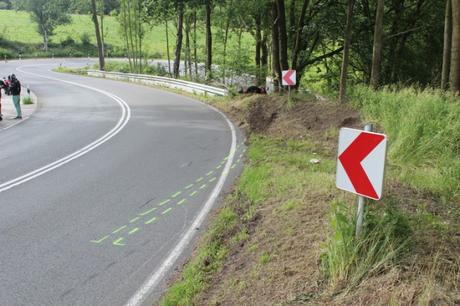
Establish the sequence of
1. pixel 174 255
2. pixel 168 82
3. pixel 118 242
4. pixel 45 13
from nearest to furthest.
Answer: pixel 174 255, pixel 118 242, pixel 168 82, pixel 45 13

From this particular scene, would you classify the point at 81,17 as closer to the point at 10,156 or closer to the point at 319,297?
the point at 10,156

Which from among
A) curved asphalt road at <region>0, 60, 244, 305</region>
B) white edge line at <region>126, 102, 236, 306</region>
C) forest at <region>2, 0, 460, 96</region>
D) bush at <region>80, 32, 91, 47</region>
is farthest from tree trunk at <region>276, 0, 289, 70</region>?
bush at <region>80, 32, 91, 47</region>

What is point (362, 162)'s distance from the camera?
13.1 feet

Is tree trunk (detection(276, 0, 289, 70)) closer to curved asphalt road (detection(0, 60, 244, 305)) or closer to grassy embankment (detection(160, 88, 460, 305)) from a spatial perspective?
curved asphalt road (detection(0, 60, 244, 305))

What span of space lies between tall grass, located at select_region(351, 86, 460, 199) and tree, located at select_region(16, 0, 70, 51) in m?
71.2

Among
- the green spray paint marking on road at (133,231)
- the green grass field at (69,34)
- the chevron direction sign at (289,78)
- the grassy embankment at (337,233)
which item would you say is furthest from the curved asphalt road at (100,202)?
the green grass field at (69,34)

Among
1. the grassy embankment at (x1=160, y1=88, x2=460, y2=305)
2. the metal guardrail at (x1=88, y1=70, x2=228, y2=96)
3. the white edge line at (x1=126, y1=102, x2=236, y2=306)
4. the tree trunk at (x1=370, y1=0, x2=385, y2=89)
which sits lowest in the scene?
the metal guardrail at (x1=88, y1=70, x2=228, y2=96)

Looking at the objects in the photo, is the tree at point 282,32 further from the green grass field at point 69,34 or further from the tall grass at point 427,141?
the green grass field at point 69,34

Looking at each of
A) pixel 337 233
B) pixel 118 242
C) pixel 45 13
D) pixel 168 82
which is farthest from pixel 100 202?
pixel 45 13

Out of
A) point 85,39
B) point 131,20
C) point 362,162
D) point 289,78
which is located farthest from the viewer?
point 85,39

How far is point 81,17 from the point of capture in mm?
92938

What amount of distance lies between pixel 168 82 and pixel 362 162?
2835 centimetres

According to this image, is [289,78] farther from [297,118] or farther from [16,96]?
[16,96]

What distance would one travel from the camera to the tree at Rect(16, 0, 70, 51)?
229 ft
